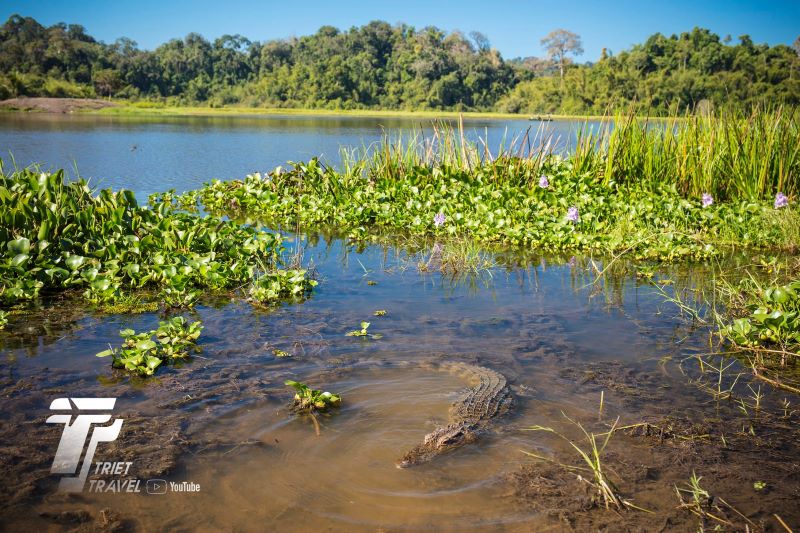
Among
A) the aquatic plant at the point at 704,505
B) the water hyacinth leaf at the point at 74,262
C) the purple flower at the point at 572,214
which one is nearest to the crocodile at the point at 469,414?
the aquatic plant at the point at 704,505

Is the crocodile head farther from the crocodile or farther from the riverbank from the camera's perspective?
the riverbank

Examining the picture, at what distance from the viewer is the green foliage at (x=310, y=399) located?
9.95 ft

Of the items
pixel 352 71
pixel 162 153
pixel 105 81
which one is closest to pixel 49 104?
pixel 105 81

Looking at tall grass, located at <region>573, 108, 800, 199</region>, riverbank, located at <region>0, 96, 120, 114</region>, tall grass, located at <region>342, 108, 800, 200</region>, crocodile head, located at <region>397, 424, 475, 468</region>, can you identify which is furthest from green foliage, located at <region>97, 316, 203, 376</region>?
riverbank, located at <region>0, 96, 120, 114</region>

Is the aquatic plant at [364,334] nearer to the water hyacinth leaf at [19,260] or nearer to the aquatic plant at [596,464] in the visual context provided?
the aquatic plant at [596,464]

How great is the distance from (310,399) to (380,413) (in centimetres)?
35

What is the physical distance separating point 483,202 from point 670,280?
257 cm

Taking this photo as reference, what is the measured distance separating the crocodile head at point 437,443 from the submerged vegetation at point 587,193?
12.9ft

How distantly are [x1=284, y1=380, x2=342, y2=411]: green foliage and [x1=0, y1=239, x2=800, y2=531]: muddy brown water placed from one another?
7 cm

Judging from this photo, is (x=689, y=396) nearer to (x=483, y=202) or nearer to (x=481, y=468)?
(x=481, y=468)

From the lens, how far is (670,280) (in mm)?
5574

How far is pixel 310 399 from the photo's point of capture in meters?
3.04

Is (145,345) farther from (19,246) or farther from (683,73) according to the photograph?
(683,73)

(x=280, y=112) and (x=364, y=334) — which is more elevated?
(x=280, y=112)
